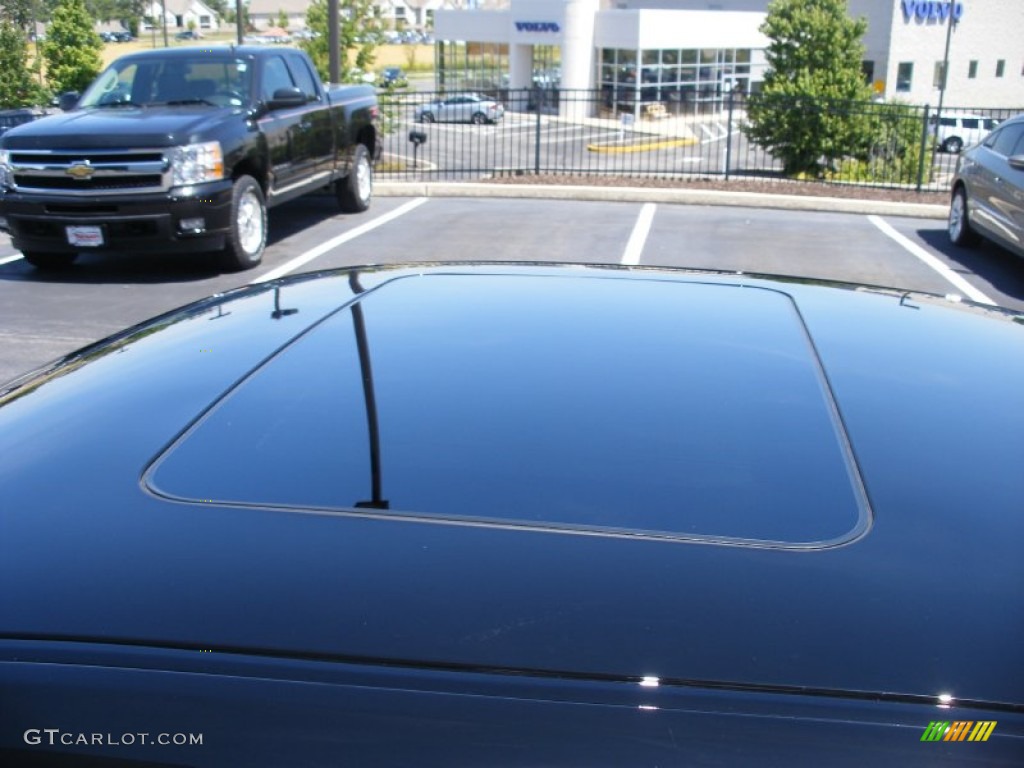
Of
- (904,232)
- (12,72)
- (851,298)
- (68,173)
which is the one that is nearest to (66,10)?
(12,72)

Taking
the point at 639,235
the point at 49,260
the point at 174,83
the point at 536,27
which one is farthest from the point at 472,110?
the point at 49,260

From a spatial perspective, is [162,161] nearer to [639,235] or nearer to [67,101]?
[67,101]

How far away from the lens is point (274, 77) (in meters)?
11.3

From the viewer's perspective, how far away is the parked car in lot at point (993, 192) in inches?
425

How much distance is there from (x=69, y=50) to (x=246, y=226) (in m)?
19.7

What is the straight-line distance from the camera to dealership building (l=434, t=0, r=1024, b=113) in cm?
5319

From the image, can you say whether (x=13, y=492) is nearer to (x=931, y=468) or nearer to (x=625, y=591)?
(x=625, y=591)

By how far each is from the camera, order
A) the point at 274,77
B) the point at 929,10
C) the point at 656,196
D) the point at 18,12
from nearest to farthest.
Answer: the point at 274,77
the point at 656,196
the point at 18,12
the point at 929,10

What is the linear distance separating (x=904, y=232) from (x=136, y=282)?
346 inches

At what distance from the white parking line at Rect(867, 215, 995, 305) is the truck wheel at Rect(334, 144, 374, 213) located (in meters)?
6.34

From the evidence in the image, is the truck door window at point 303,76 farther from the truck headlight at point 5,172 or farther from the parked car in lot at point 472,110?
the parked car in lot at point 472,110

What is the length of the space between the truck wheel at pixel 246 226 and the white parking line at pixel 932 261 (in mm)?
6405

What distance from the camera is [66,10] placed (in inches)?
1057

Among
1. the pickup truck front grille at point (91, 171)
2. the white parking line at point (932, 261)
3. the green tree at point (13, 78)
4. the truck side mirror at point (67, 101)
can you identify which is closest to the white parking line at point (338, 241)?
the pickup truck front grille at point (91, 171)
